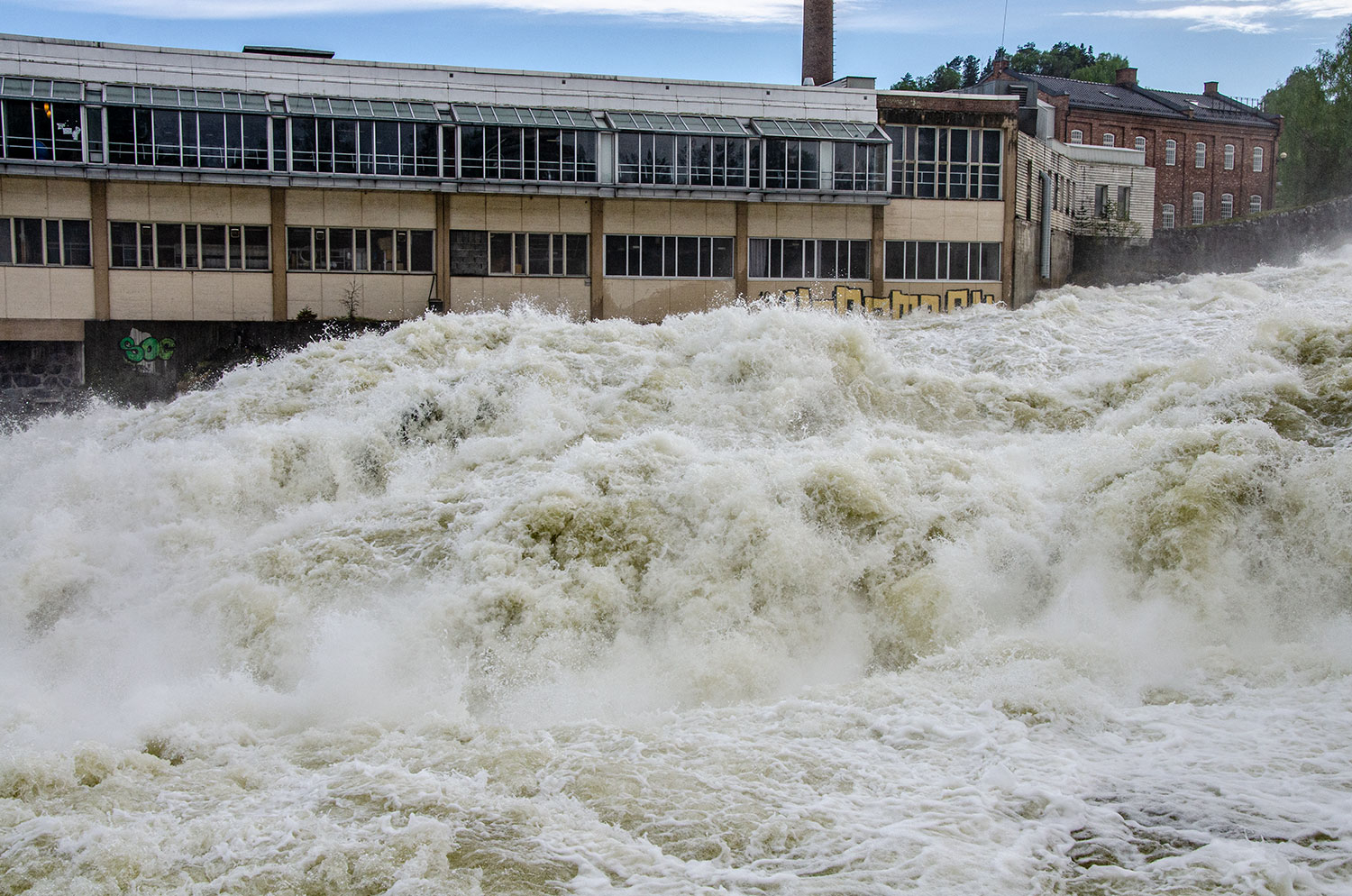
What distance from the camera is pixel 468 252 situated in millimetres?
30016

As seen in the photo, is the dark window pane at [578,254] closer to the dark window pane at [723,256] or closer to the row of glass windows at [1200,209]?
the dark window pane at [723,256]

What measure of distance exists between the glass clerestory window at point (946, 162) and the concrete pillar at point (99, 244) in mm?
21650

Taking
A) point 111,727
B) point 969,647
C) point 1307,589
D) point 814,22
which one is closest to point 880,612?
point 969,647

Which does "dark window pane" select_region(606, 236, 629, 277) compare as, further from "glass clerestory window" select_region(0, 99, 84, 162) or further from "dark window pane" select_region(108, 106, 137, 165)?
"glass clerestory window" select_region(0, 99, 84, 162)

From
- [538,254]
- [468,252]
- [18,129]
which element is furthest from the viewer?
[538,254]

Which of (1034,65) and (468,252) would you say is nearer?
(468,252)

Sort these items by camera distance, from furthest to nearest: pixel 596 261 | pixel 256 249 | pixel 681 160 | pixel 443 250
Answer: pixel 681 160 → pixel 596 261 → pixel 443 250 → pixel 256 249

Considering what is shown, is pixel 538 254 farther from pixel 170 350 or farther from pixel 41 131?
pixel 41 131

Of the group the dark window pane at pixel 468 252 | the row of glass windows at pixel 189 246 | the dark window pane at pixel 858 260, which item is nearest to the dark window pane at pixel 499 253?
the dark window pane at pixel 468 252

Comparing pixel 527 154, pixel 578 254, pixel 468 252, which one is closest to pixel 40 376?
pixel 468 252

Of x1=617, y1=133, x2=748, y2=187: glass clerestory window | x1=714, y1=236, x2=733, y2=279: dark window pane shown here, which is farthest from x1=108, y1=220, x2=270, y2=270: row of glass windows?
x1=714, y1=236, x2=733, y2=279: dark window pane

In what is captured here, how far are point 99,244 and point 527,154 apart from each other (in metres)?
11.0

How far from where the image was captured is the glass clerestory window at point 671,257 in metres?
31.0

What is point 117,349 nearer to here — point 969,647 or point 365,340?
point 365,340
